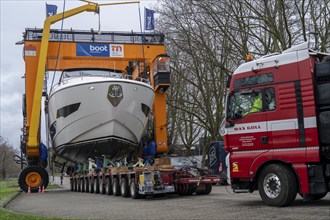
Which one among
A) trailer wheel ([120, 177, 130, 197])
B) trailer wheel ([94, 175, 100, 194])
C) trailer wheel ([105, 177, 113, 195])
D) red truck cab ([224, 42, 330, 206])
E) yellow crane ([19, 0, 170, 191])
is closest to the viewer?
red truck cab ([224, 42, 330, 206])

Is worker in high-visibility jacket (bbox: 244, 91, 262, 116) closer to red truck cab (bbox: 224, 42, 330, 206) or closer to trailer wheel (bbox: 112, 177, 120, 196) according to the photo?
red truck cab (bbox: 224, 42, 330, 206)

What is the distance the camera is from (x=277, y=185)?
33.8 ft

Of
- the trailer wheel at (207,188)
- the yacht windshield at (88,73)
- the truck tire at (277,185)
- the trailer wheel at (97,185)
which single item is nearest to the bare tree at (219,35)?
the yacht windshield at (88,73)

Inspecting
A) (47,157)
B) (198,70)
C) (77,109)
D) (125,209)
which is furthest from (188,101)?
(125,209)

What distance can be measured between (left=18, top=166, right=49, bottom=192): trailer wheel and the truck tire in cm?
1323

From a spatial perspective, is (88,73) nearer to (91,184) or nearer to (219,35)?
(91,184)

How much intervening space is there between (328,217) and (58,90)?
12.5 metres

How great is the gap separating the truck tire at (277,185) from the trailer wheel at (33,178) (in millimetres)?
13228

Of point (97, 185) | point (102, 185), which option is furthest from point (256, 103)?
point (97, 185)

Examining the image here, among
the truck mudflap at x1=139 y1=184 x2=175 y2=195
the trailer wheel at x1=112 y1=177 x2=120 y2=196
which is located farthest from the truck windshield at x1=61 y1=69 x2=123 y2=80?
→ the truck mudflap at x1=139 y1=184 x2=175 y2=195

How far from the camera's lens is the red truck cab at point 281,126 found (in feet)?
32.3

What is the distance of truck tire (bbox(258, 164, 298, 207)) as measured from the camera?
10.0 m

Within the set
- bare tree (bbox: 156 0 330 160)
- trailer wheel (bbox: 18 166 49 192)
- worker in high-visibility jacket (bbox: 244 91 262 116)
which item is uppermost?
bare tree (bbox: 156 0 330 160)

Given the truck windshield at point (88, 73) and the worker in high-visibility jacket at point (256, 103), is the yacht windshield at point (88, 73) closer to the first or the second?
the truck windshield at point (88, 73)
